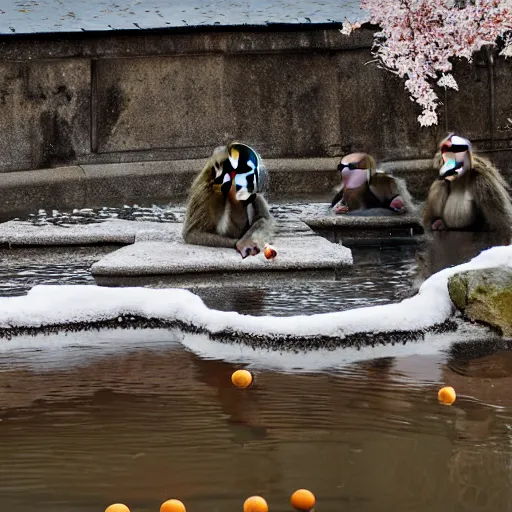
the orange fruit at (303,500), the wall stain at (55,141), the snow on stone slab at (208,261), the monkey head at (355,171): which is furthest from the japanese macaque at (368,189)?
the orange fruit at (303,500)

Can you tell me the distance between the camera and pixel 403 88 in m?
14.7

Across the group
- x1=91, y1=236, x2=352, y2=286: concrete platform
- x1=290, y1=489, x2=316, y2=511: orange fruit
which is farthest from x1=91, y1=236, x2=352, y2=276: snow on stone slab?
x1=290, y1=489, x2=316, y2=511: orange fruit

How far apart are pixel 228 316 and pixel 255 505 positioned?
8.03ft

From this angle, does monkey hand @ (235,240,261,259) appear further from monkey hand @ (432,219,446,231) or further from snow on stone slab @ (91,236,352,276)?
monkey hand @ (432,219,446,231)

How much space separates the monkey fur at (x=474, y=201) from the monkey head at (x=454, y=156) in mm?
143

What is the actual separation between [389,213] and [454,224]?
0.85m

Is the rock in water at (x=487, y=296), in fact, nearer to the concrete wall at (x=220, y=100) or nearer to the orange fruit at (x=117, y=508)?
the orange fruit at (x=117, y=508)

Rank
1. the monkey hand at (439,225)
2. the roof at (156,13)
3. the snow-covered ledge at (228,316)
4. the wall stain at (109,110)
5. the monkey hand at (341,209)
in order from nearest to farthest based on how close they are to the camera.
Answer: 1. the snow-covered ledge at (228,316)
2. the monkey hand at (439,225)
3. the monkey hand at (341,209)
4. the roof at (156,13)
5. the wall stain at (109,110)

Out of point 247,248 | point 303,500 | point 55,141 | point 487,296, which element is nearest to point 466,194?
point 247,248

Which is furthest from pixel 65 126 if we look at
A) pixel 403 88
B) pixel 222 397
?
pixel 222 397

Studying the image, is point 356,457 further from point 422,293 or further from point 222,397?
point 422,293

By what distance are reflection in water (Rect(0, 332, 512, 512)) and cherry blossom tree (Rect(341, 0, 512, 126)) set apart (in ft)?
30.1

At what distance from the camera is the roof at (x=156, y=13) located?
45.4ft

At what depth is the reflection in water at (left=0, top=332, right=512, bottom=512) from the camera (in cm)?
391
